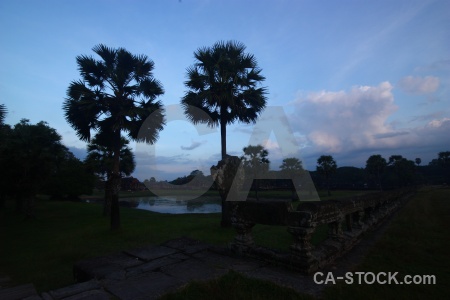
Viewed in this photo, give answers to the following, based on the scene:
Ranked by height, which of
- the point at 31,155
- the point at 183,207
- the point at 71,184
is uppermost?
the point at 31,155

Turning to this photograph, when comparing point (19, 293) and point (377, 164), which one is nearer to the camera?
point (19, 293)

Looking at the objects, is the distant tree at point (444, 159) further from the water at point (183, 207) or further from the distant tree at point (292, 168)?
the water at point (183, 207)

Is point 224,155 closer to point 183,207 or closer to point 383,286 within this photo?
point 383,286

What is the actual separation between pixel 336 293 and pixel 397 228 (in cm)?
678

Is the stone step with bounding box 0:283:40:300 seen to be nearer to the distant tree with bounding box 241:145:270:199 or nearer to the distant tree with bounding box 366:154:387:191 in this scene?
the distant tree with bounding box 241:145:270:199

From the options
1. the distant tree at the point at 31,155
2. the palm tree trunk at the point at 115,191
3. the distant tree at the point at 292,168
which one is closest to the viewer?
the palm tree trunk at the point at 115,191

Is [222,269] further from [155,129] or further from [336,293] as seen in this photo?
[155,129]

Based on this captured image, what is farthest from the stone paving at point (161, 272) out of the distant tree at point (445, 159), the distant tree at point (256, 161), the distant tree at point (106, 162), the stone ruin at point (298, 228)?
the distant tree at point (445, 159)

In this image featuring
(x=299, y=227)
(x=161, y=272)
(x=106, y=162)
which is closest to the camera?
(x=299, y=227)

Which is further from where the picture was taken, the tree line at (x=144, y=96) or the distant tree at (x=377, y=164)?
the distant tree at (x=377, y=164)

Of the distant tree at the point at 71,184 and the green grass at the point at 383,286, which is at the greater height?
the distant tree at the point at 71,184

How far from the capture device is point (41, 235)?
1114 centimetres

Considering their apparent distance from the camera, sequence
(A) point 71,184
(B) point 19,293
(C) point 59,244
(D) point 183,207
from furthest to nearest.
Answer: (A) point 71,184 → (D) point 183,207 → (C) point 59,244 → (B) point 19,293

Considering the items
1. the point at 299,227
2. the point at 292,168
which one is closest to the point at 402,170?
the point at 292,168
